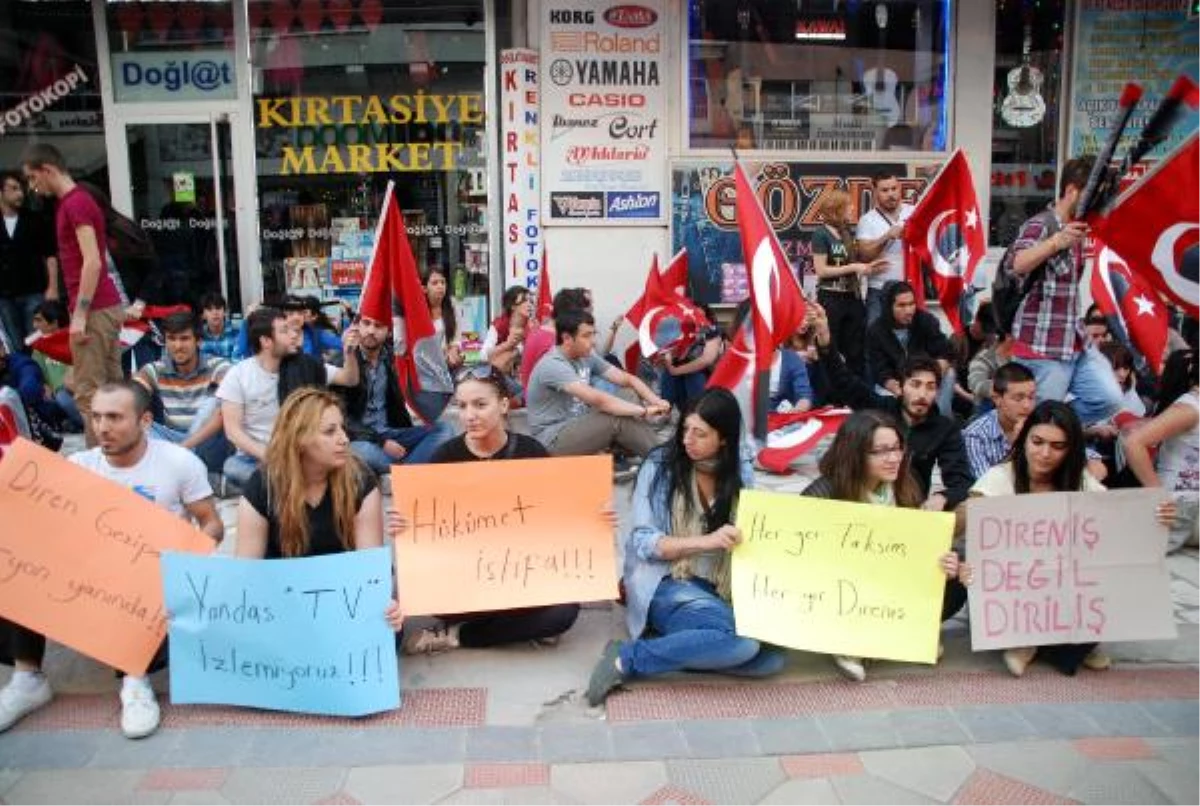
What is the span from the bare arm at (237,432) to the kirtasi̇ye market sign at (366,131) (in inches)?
185

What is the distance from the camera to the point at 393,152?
9.70 meters

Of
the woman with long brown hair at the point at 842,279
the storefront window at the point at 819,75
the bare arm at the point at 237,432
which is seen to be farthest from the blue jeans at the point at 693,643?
the storefront window at the point at 819,75

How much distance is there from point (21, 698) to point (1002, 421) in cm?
409

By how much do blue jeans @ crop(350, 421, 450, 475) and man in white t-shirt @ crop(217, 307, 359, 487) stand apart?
485 millimetres

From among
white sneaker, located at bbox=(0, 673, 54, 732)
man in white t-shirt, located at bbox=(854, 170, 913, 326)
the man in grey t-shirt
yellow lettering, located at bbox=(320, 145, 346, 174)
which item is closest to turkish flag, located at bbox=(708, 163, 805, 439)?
the man in grey t-shirt

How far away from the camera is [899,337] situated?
715 cm

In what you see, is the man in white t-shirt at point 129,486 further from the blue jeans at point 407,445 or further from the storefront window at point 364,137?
the storefront window at point 364,137

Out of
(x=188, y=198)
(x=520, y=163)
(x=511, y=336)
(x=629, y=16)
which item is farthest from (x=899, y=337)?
(x=188, y=198)

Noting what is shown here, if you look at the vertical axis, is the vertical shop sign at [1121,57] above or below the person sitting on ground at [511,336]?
above

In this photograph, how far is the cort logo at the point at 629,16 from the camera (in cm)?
918

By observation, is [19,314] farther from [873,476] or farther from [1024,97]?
[1024,97]

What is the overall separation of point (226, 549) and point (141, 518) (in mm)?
1565

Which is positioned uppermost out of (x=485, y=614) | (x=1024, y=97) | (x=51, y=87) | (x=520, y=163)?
(x=51, y=87)

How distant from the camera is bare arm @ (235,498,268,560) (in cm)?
369
